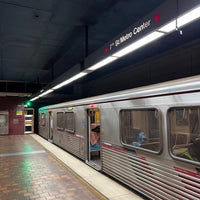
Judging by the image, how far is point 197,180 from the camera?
8.48ft

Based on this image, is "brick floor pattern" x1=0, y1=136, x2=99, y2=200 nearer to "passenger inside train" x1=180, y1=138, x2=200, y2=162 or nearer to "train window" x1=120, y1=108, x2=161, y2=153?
"train window" x1=120, y1=108, x2=161, y2=153

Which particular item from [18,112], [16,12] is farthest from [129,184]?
[18,112]

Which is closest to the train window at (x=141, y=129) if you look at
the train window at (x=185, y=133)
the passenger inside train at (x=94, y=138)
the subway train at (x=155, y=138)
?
the subway train at (x=155, y=138)

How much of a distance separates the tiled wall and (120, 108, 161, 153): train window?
12.9m

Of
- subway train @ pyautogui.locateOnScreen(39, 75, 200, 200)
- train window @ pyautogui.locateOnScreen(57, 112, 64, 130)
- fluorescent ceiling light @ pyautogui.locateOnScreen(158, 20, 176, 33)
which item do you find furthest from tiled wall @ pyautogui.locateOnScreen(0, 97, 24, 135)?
fluorescent ceiling light @ pyautogui.locateOnScreen(158, 20, 176, 33)

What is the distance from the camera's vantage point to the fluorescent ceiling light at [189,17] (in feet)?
6.08

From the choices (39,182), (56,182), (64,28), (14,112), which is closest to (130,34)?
(64,28)

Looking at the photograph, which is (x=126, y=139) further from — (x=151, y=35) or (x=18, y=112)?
(x=18, y=112)

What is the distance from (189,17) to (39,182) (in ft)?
14.1

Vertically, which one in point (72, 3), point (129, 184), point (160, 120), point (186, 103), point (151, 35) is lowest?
point (129, 184)

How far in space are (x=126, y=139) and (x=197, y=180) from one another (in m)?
1.78

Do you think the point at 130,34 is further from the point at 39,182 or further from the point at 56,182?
the point at 39,182

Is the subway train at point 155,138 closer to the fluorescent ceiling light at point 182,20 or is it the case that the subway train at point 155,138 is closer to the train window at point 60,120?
the fluorescent ceiling light at point 182,20

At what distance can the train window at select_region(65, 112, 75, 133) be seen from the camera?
738 cm
